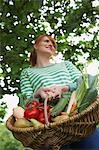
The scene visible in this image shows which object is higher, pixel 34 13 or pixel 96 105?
pixel 34 13

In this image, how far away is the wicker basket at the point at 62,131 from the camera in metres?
1.39

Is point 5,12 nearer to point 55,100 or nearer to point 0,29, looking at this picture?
point 0,29

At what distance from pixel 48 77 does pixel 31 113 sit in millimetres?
395

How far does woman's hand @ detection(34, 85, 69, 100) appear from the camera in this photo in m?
1.58

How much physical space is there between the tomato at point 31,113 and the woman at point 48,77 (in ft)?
0.34

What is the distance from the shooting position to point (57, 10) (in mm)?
3943

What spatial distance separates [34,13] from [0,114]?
102 centimetres

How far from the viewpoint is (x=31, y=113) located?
1481 millimetres

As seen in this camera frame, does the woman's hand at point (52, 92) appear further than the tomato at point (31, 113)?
Yes

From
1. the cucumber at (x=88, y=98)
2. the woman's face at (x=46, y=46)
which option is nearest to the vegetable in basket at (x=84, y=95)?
the cucumber at (x=88, y=98)

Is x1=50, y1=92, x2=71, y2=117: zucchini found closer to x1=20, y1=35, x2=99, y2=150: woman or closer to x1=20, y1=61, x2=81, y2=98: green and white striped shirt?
x1=20, y1=35, x2=99, y2=150: woman

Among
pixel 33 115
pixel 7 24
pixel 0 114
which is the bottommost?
pixel 0 114

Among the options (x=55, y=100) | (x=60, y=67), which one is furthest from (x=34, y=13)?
(x=55, y=100)

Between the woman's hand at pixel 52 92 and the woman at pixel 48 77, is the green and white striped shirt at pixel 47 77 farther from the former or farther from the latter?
the woman's hand at pixel 52 92
